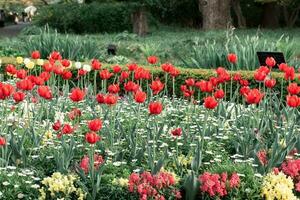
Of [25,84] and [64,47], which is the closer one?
[25,84]

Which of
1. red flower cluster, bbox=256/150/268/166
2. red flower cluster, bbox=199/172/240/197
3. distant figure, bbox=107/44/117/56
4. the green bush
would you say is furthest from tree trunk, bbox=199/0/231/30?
red flower cluster, bbox=199/172/240/197

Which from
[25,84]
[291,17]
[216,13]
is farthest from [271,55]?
[291,17]

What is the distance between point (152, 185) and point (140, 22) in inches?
726

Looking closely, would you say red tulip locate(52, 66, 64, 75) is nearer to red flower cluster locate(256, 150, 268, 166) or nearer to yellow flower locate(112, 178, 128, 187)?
yellow flower locate(112, 178, 128, 187)

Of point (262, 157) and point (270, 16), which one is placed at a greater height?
point (262, 157)

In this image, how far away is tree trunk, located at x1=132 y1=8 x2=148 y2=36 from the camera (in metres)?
22.5

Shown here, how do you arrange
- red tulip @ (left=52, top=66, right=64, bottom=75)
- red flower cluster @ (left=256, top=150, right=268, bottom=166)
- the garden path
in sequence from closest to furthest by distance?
1. red flower cluster @ (left=256, top=150, right=268, bottom=166)
2. red tulip @ (left=52, top=66, right=64, bottom=75)
3. the garden path

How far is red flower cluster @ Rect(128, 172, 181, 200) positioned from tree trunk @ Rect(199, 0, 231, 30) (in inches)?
648

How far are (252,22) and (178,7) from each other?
203 inches

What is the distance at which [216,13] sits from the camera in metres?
20.9

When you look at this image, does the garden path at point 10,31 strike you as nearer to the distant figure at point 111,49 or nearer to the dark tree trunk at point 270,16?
the dark tree trunk at point 270,16

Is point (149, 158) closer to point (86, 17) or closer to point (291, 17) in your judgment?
point (86, 17)

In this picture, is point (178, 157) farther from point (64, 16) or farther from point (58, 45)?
point (64, 16)

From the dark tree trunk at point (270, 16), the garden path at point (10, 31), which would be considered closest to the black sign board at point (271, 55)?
the garden path at point (10, 31)
